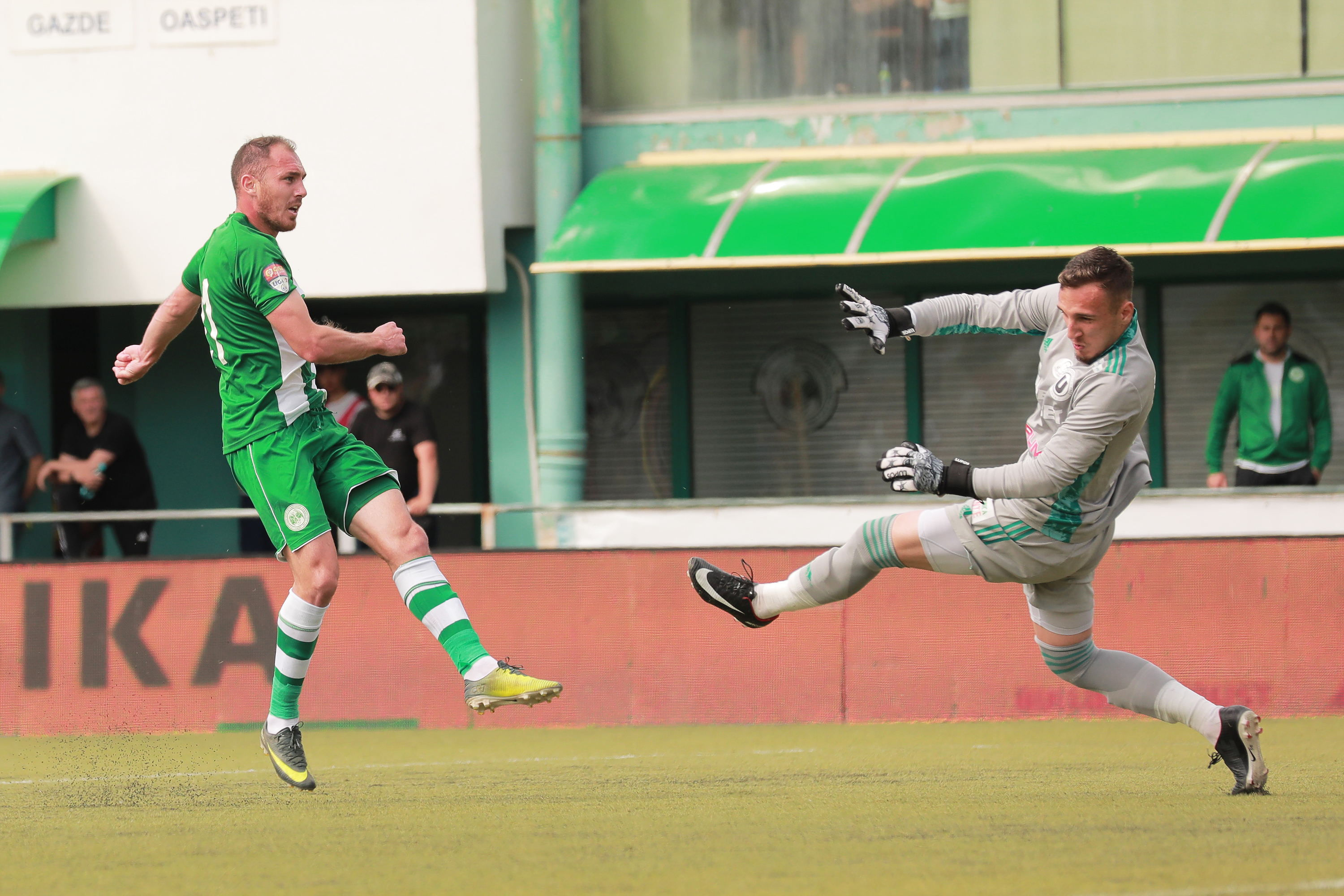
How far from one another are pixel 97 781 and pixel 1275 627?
20.8ft

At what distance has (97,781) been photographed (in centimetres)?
747

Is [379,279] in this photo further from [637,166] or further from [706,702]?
[706,702]

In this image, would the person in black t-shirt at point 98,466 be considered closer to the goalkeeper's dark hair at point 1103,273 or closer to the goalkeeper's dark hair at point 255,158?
the goalkeeper's dark hair at point 255,158

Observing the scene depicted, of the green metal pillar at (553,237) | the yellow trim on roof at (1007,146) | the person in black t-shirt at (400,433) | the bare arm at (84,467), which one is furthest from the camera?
the green metal pillar at (553,237)

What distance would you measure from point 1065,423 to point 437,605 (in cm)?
232

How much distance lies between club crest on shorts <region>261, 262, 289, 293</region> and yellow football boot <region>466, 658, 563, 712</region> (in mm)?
1555

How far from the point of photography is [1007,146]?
12047mm

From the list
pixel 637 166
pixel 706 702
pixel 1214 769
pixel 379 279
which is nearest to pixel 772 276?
pixel 637 166

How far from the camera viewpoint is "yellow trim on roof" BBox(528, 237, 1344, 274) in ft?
34.5

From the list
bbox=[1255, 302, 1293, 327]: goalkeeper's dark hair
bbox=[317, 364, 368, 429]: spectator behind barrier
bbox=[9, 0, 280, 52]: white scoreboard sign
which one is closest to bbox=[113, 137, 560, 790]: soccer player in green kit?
bbox=[317, 364, 368, 429]: spectator behind barrier

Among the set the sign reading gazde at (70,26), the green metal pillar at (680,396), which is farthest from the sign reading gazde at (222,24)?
the green metal pillar at (680,396)

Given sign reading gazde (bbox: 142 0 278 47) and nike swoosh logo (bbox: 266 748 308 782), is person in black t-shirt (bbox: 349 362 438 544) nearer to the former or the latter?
sign reading gazde (bbox: 142 0 278 47)

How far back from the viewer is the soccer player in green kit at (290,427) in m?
6.00

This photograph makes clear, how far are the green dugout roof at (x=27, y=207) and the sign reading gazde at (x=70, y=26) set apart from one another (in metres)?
0.95
